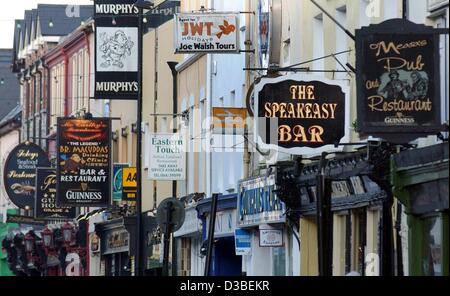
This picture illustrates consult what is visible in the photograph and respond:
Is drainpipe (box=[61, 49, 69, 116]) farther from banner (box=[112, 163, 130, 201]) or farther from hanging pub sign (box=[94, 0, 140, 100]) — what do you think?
hanging pub sign (box=[94, 0, 140, 100])

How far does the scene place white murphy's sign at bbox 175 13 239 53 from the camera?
33.8 meters

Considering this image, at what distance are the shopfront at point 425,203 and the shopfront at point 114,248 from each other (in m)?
32.5

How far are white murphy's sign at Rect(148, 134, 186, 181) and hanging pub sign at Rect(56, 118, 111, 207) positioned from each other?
844 cm

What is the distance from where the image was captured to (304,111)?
27.7 m

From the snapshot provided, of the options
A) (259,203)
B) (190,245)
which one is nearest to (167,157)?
(190,245)

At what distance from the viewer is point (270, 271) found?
36.2m

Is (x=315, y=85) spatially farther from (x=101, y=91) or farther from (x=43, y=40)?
(x=43, y=40)

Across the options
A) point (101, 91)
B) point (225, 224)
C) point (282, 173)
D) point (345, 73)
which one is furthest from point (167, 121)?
point (345, 73)

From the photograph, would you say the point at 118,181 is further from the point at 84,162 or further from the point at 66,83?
the point at 66,83

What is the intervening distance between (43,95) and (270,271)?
1644 inches

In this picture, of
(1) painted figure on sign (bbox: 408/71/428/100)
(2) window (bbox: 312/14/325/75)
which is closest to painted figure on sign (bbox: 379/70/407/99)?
(1) painted figure on sign (bbox: 408/71/428/100)

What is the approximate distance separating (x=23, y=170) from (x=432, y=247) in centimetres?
4175

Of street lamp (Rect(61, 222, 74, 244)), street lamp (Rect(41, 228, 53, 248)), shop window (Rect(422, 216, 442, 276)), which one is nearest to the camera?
shop window (Rect(422, 216, 442, 276))

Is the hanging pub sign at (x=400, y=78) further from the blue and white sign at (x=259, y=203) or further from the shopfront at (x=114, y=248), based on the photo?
the shopfront at (x=114, y=248)
